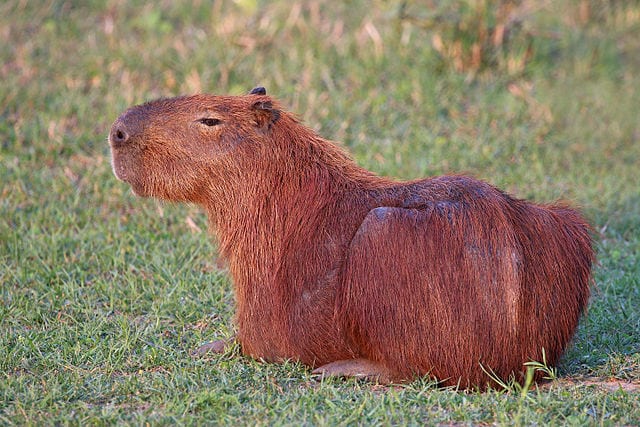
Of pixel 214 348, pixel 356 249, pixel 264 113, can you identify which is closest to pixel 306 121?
pixel 264 113

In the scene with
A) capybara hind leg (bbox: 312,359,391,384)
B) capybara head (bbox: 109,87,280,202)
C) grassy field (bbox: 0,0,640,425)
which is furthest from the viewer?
capybara head (bbox: 109,87,280,202)

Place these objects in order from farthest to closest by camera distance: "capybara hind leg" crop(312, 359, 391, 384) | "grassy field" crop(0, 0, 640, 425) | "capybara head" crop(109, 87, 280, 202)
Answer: "capybara head" crop(109, 87, 280, 202)
"capybara hind leg" crop(312, 359, 391, 384)
"grassy field" crop(0, 0, 640, 425)

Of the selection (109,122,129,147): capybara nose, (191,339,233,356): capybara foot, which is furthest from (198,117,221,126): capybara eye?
(191,339,233,356): capybara foot

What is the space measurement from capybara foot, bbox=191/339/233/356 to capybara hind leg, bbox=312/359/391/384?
50cm

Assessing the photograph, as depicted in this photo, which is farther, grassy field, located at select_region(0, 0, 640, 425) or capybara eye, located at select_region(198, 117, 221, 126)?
capybara eye, located at select_region(198, 117, 221, 126)

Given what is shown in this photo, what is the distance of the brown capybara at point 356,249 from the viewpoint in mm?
3727

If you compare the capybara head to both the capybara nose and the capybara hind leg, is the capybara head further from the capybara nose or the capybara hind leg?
the capybara hind leg

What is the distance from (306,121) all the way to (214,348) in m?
3.12

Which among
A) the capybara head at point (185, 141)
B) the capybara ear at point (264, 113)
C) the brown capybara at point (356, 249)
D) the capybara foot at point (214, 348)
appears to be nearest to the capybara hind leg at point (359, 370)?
the brown capybara at point (356, 249)

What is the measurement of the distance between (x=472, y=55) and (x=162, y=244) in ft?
11.7

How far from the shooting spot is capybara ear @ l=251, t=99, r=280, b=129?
13.5ft

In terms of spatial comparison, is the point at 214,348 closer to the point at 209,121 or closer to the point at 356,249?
the point at 356,249

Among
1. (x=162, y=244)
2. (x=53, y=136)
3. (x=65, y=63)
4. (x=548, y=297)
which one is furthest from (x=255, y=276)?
(x=65, y=63)

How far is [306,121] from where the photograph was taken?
23.1 feet
